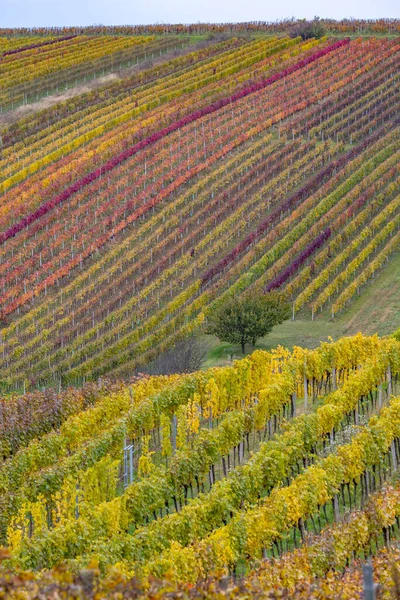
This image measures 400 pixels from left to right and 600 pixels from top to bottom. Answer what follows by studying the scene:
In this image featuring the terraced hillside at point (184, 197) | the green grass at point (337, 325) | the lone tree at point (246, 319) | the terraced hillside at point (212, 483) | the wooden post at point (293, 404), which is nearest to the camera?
the terraced hillside at point (212, 483)

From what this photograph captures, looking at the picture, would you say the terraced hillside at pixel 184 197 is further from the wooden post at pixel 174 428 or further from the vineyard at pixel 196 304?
the wooden post at pixel 174 428

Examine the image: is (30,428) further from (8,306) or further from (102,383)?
(8,306)

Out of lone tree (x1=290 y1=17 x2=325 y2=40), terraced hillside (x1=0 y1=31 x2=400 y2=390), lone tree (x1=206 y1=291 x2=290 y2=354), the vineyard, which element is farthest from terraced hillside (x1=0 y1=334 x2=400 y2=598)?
lone tree (x1=290 y1=17 x2=325 y2=40)

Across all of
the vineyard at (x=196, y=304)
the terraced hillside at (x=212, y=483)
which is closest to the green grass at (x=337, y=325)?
the vineyard at (x=196, y=304)

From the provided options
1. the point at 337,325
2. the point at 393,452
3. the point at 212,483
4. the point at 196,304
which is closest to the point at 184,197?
the point at 196,304

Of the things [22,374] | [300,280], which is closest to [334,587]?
[22,374]

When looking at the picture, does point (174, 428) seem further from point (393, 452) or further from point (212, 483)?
point (393, 452)
